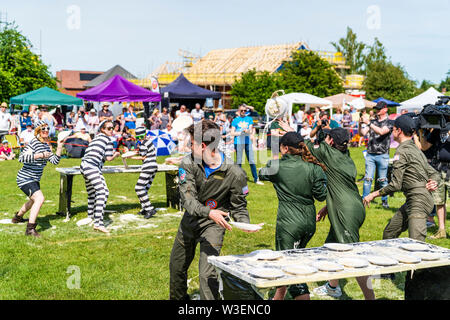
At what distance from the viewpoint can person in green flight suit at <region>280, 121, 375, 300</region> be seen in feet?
17.3

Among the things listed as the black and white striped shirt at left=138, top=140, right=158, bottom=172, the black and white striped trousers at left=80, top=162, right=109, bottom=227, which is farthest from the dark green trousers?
the black and white striped shirt at left=138, top=140, right=158, bottom=172

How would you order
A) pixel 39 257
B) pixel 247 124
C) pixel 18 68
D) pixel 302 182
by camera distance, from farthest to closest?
pixel 18 68
pixel 247 124
pixel 39 257
pixel 302 182

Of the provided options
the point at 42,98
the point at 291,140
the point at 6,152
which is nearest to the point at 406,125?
the point at 291,140

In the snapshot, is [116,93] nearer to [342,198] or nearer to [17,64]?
[17,64]

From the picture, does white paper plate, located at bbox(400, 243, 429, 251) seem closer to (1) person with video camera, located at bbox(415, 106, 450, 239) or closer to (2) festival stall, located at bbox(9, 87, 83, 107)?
(1) person with video camera, located at bbox(415, 106, 450, 239)

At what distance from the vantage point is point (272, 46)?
54188mm

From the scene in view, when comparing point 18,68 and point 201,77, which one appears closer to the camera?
point 18,68

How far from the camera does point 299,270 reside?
365 cm

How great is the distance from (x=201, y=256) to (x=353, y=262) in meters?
1.32

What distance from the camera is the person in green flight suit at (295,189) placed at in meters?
4.81

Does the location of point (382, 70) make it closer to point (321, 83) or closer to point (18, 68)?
point (321, 83)

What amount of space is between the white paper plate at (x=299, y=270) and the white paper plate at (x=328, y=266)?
0.27 feet
